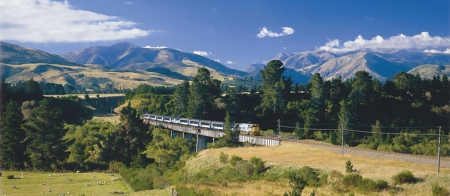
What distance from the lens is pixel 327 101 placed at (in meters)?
110

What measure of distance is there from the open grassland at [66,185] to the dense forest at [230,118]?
9455mm

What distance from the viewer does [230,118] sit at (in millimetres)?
101188

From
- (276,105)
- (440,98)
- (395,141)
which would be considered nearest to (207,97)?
(276,105)

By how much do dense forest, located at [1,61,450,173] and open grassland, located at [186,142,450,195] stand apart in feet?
53.4

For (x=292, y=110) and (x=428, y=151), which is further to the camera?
(x=292, y=110)

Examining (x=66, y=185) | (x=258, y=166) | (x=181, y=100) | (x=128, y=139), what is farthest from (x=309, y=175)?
(x=181, y=100)

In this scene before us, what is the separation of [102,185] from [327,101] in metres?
76.9

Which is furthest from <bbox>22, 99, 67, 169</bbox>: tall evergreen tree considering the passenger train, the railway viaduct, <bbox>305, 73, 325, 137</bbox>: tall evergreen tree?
<bbox>305, 73, 325, 137</bbox>: tall evergreen tree

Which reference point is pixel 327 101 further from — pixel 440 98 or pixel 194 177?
pixel 194 177

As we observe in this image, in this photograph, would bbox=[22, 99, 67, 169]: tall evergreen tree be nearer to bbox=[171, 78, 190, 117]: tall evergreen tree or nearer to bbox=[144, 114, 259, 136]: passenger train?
bbox=[144, 114, 259, 136]: passenger train

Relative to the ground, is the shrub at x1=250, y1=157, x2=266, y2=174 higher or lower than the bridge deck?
lower

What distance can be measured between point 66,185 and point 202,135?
47.0m

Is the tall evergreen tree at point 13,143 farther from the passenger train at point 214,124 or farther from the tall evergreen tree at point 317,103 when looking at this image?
the tall evergreen tree at point 317,103

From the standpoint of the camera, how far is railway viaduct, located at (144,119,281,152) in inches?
→ 2904
